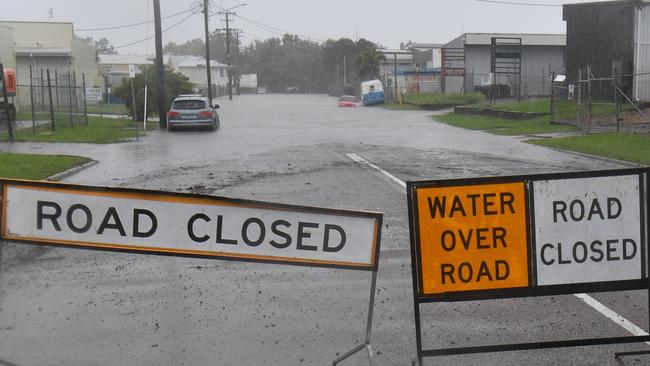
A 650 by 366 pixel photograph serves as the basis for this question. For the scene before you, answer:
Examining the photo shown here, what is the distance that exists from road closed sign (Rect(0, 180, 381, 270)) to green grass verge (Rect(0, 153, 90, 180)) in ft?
30.6

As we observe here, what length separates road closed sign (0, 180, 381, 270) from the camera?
5137 millimetres

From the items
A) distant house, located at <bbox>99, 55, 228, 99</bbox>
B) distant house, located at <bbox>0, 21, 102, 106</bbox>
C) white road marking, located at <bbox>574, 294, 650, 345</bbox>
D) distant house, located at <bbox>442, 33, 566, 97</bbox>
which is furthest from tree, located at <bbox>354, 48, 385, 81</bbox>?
white road marking, located at <bbox>574, 294, 650, 345</bbox>

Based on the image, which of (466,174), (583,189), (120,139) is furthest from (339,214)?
(120,139)

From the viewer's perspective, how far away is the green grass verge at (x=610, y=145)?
1830 cm

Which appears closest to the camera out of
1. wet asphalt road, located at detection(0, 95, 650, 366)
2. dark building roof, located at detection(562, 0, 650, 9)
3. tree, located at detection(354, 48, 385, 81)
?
wet asphalt road, located at detection(0, 95, 650, 366)

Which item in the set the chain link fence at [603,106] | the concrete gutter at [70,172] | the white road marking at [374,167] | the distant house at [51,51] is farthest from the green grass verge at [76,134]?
the distant house at [51,51]

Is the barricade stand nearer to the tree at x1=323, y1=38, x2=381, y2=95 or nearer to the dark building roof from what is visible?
the dark building roof

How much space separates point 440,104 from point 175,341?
53.0m

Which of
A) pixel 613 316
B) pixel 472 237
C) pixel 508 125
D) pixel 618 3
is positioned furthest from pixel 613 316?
pixel 618 3

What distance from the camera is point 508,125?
109 feet

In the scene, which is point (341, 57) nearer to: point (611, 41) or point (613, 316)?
point (611, 41)

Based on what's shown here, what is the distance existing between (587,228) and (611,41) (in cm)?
3124

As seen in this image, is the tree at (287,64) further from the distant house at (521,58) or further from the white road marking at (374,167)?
the white road marking at (374,167)

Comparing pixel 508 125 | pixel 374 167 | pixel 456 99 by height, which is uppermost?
pixel 456 99
